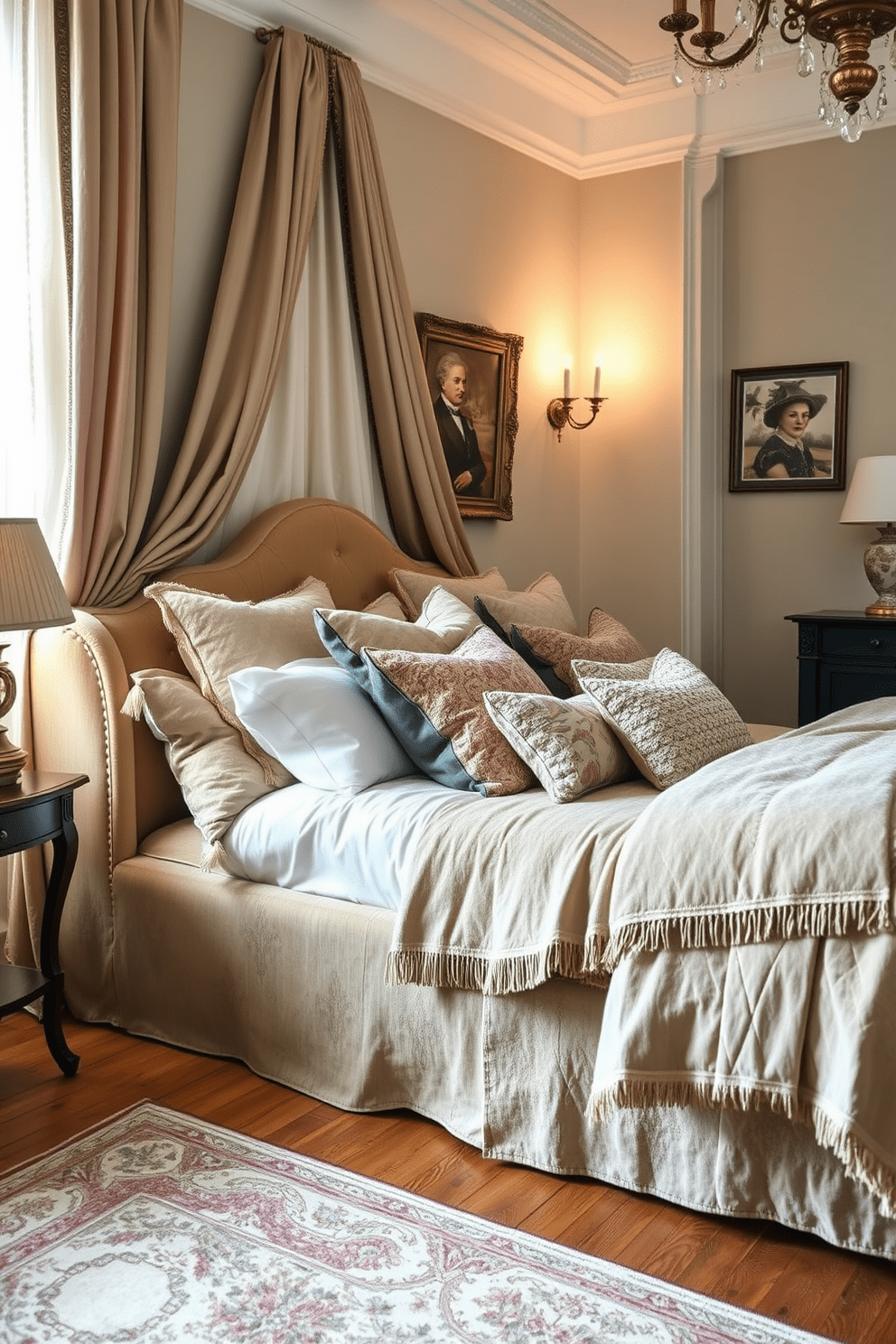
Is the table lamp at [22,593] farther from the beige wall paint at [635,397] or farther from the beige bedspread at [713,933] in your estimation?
the beige wall paint at [635,397]

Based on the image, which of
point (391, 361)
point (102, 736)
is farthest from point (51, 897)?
point (391, 361)

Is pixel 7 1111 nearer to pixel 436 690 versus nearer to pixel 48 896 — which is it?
pixel 48 896

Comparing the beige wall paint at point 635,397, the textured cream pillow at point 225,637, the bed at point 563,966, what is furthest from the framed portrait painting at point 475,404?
the bed at point 563,966

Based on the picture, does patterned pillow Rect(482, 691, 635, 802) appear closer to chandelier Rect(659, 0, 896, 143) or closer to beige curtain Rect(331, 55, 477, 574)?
chandelier Rect(659, 0, 896, 143)

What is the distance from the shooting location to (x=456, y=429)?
15.2 ft

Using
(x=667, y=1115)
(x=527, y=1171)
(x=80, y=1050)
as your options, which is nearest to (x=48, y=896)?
(x=80, y=1050)

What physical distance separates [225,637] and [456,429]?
6.24 ft

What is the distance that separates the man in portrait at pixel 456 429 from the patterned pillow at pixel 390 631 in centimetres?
118

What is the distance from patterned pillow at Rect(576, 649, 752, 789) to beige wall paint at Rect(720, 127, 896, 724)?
2272mm

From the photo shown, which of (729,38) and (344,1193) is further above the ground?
(729,38)

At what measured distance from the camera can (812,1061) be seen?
1.98 metres

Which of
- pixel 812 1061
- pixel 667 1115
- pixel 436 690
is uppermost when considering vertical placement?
pixel 436 690

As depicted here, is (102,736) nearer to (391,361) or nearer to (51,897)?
(51,897)

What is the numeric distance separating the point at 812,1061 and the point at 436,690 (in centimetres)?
118
